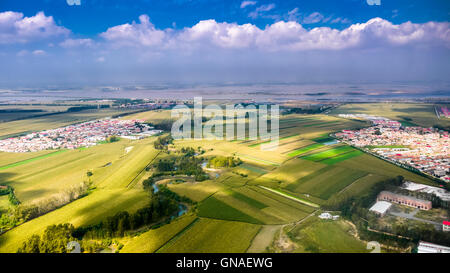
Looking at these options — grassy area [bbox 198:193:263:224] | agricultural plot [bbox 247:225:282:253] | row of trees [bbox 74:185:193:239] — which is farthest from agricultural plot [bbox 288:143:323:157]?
agricultural plot [bbox 247:225:282:253]

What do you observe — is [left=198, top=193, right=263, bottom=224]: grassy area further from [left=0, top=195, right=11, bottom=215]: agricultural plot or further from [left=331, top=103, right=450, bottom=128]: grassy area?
[left=331, top=103, right=450, bottom=128]: grassy area

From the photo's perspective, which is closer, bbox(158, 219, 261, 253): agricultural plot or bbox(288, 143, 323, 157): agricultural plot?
bbox(158, 219, 261, 253): agricultural plot

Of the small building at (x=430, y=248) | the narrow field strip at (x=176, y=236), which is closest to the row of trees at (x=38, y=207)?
the narrow field strip at (x=176, y=236)

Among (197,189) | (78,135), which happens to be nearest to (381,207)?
(197,189)

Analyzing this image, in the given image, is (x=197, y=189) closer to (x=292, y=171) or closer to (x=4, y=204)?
(x=292, y=171)
